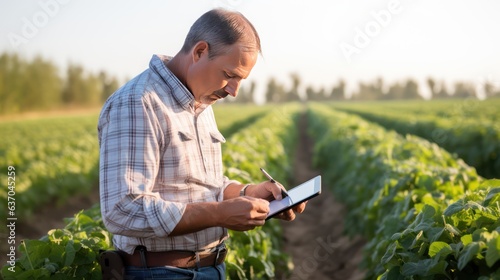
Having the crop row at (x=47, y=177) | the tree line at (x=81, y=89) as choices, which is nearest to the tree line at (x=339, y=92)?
the tree line at (x=81, y=89)

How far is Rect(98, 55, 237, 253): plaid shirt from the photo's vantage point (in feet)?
6.51

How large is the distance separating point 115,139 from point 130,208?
0.83 feet

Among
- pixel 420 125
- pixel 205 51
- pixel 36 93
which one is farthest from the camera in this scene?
pixel 36 93

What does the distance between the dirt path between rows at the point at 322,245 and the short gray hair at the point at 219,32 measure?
453 centimetres

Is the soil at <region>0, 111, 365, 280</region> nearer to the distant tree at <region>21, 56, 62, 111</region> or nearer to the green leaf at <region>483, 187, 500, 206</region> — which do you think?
the green leaf at <region>483, 187, 500, 206</region>

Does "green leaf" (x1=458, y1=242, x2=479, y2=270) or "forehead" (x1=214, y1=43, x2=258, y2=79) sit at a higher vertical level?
"forehead" (x1=214, y1=43, x2=258, y2=79)

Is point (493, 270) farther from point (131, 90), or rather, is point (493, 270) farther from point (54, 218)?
point (54, 218)

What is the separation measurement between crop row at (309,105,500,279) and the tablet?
548 mm

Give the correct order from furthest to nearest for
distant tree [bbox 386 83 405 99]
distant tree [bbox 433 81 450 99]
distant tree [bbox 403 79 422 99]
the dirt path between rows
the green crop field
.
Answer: distant tree [bbox 386 83 405 99] < distant tree [bbox 403 79 422 99] < distant tree [bbox 433 81 450 99] < the dirt path between rows < the green crop field

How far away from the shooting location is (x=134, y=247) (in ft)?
7.27

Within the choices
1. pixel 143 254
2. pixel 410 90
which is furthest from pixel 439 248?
pixel 410 90

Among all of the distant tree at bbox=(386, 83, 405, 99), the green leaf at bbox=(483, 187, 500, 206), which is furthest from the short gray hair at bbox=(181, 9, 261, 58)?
the distant tree at bbox=(386, 83, 405, 99)

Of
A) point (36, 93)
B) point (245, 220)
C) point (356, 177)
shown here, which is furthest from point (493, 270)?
point (36, 93)

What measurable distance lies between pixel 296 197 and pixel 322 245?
5826mm
